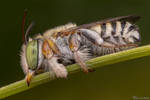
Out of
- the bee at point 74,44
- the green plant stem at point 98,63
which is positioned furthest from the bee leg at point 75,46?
the green plant stem at point 98,63

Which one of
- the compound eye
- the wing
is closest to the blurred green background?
the wing

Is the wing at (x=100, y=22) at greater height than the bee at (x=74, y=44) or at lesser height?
greater

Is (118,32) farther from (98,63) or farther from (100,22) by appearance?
(98,63)

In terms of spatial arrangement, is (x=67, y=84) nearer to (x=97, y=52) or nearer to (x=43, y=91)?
(x=43, y=91)

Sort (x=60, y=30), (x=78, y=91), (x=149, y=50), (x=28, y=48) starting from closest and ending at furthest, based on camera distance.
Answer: (x=149, y=50) < (x=28, y=48) < (x=60, y=30) < (x=78, y=91)

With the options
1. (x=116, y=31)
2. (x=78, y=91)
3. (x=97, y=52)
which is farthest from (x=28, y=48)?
(x=78, y=91)

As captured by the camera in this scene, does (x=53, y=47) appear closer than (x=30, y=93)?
Yes

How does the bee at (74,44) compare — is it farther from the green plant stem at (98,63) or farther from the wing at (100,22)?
the green plant stem at (98,63)

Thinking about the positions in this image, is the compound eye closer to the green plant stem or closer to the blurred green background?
the green plant stem
